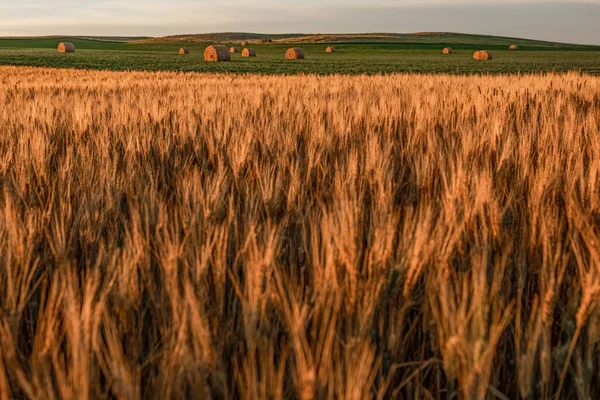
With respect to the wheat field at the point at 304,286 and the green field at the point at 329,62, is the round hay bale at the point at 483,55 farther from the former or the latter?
the wheat field at the point at 304,286

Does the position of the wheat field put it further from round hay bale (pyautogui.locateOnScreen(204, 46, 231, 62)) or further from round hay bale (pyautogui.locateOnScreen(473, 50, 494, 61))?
round hay bale (pyautogui.locateOnScreen(473, 50, 494, 61))

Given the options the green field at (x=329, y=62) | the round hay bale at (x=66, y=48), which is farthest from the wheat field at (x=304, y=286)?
the round hay bale at (x=66, y=48)

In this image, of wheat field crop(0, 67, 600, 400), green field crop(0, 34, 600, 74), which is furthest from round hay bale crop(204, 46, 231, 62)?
wheat field crop(0, 67, 600, 400)

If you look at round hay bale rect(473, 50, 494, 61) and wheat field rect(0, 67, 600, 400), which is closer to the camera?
wheat field rect(0, 67, 600, 400)

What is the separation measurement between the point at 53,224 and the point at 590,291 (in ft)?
3.64

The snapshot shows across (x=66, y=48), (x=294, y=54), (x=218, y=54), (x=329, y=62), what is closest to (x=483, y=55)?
(x=329, y=62)

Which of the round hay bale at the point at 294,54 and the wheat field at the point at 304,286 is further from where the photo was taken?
the round hay bale at the point at 294,54

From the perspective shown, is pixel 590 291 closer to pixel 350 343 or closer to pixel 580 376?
pixel 580 376

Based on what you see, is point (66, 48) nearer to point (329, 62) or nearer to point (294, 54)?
point (294, 54)

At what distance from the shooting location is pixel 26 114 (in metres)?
3.40

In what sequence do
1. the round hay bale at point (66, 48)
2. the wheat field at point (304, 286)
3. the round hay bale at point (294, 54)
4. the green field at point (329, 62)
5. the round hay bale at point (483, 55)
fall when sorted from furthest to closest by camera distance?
the round hay bale at point (66, 48) → the round hay bale at point (294, 54) → the round hay bale at point (483, 55) → the green field at point (329, 62) → the wheat field at point (304, 286)

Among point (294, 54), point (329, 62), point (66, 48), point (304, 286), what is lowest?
point (304, 286)

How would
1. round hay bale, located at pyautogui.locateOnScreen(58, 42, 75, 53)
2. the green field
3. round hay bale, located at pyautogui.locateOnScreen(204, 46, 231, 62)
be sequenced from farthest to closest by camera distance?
round hay bale, located at pyautogui.locateOnScreen(58, 42, 75, 53) < round hay bale, located at pyautogui.locateOnScreen(204, 46, 231, 62) < the green field

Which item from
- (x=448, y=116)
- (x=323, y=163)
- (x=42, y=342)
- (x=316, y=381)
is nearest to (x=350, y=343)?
(x=316, y=381)
